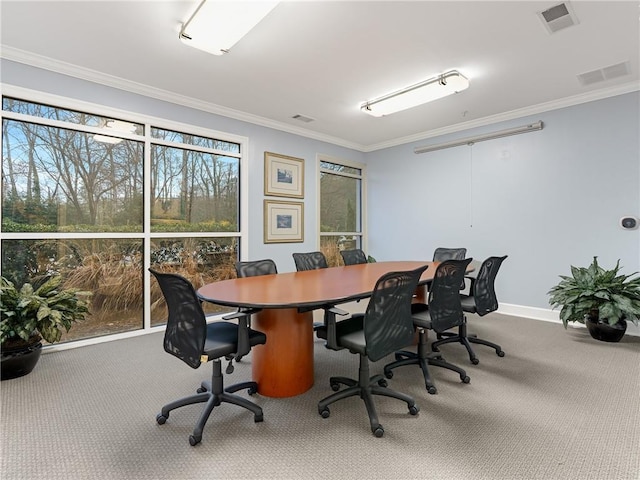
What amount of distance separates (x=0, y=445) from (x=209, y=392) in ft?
3.70

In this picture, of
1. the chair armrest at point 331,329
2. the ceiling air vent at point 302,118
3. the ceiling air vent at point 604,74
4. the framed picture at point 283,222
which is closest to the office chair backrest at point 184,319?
the chair armrest at point 331,329

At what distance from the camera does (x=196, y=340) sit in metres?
1.91

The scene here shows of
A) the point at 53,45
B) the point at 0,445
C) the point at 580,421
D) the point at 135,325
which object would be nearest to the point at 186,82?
the point at 53,45

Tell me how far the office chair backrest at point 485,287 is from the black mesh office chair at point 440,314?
39 cm

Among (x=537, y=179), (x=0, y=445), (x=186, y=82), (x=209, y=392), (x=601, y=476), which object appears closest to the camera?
(x=601, y=476)

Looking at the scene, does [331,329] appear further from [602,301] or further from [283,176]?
[283,176]

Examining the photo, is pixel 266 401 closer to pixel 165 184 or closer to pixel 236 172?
pixel 165 184

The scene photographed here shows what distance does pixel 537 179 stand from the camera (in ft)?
15.1

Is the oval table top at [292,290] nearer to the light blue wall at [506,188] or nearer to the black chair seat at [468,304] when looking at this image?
the black chair seat at [468,304]

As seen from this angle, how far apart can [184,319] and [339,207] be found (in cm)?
465

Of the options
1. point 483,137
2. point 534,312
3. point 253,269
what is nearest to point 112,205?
point 253,269

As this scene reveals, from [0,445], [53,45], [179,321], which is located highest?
[53,45]

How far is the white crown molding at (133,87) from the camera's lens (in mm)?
3158

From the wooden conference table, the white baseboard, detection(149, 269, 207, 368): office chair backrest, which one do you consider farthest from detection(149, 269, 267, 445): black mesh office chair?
the white baseboard
